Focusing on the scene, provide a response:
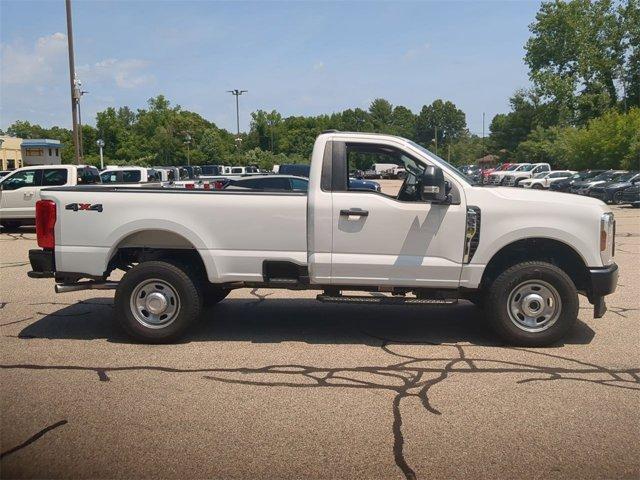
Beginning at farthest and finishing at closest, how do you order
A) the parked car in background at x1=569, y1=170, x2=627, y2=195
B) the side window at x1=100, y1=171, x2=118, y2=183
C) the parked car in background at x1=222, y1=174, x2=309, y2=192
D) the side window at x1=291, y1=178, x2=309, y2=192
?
the parked car in background at x1=569, y1=170, x2=627, y2=195 < the side window at x1=100, y1=171, x2=118, y2=183 < the side window at x1=291, y1=178, x2=309, y2=192 < the parked car in background at x1=222, y1=174, x2=309, y2=192

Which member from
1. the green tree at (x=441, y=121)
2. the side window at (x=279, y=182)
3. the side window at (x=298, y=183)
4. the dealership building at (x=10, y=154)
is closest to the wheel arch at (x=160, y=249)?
the side window at (x=279, y=182)

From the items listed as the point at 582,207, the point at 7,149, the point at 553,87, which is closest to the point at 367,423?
the point at 582,207

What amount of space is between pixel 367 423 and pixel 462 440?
68 centimetres

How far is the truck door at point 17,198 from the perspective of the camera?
1862 cm

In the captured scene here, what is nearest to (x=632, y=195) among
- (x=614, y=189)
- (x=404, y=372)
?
(x=614, y=189)

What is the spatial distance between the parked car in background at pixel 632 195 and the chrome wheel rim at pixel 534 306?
965 inches

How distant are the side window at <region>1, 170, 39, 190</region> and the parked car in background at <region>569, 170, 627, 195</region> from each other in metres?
24.7

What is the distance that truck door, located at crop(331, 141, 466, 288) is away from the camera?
6.46 meters

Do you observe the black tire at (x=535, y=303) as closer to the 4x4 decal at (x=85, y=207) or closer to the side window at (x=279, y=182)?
the 4x4 decal at (x=85, y=207)

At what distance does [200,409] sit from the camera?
16.0 feet

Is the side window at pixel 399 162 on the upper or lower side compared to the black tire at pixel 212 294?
upper

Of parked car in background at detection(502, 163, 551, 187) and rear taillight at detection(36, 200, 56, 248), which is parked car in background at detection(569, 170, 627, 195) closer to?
parked car in background at detection(502, 163, 551, 187)

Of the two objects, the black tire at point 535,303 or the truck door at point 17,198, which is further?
the truck door at point 17,198

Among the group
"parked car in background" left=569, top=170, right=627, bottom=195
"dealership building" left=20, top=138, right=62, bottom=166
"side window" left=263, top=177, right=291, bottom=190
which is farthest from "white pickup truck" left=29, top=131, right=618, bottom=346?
"dealership building" left=20, top=138, right=62, bottom=166
